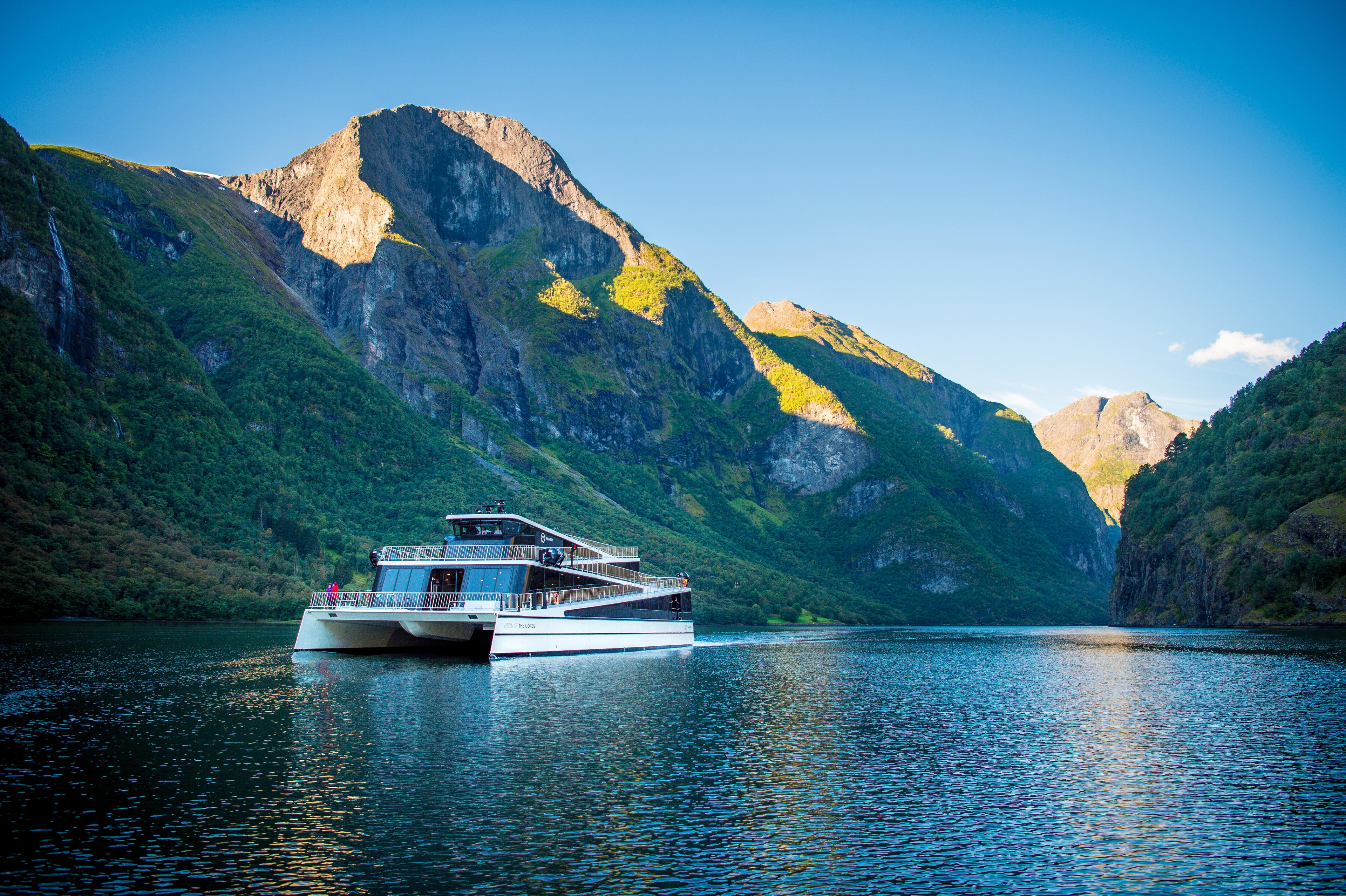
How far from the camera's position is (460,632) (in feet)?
178

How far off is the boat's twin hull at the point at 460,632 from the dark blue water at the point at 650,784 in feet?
20.7

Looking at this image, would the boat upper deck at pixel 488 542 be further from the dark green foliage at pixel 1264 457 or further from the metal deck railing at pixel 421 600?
the dark green foliage at pixel 1264 457

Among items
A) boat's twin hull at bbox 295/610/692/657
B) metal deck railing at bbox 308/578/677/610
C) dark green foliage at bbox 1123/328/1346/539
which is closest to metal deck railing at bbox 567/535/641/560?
boat's twin hull at bbox 295/610/692/657

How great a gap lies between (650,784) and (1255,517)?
12062 cm

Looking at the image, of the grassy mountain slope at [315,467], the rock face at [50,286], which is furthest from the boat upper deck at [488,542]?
the rock face at [50,286]

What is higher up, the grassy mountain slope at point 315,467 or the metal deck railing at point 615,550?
the grassy mountain slope at point 315,467

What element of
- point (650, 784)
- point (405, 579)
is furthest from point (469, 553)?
point (650, 784)

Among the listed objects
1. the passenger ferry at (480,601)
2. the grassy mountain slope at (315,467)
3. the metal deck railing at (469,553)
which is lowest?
the passenger ferry at (480,601)

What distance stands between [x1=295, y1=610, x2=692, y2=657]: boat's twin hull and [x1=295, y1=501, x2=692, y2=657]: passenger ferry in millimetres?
64

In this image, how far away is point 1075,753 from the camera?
25.5 meters

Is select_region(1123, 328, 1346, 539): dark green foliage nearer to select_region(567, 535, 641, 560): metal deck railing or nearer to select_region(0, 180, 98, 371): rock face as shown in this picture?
select_region(567, 535, 641, 560): metal deck railing

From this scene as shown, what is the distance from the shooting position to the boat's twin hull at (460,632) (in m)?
48.5

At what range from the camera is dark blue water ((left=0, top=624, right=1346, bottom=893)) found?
14.8 metres

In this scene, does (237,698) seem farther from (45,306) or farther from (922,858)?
(45,306)
